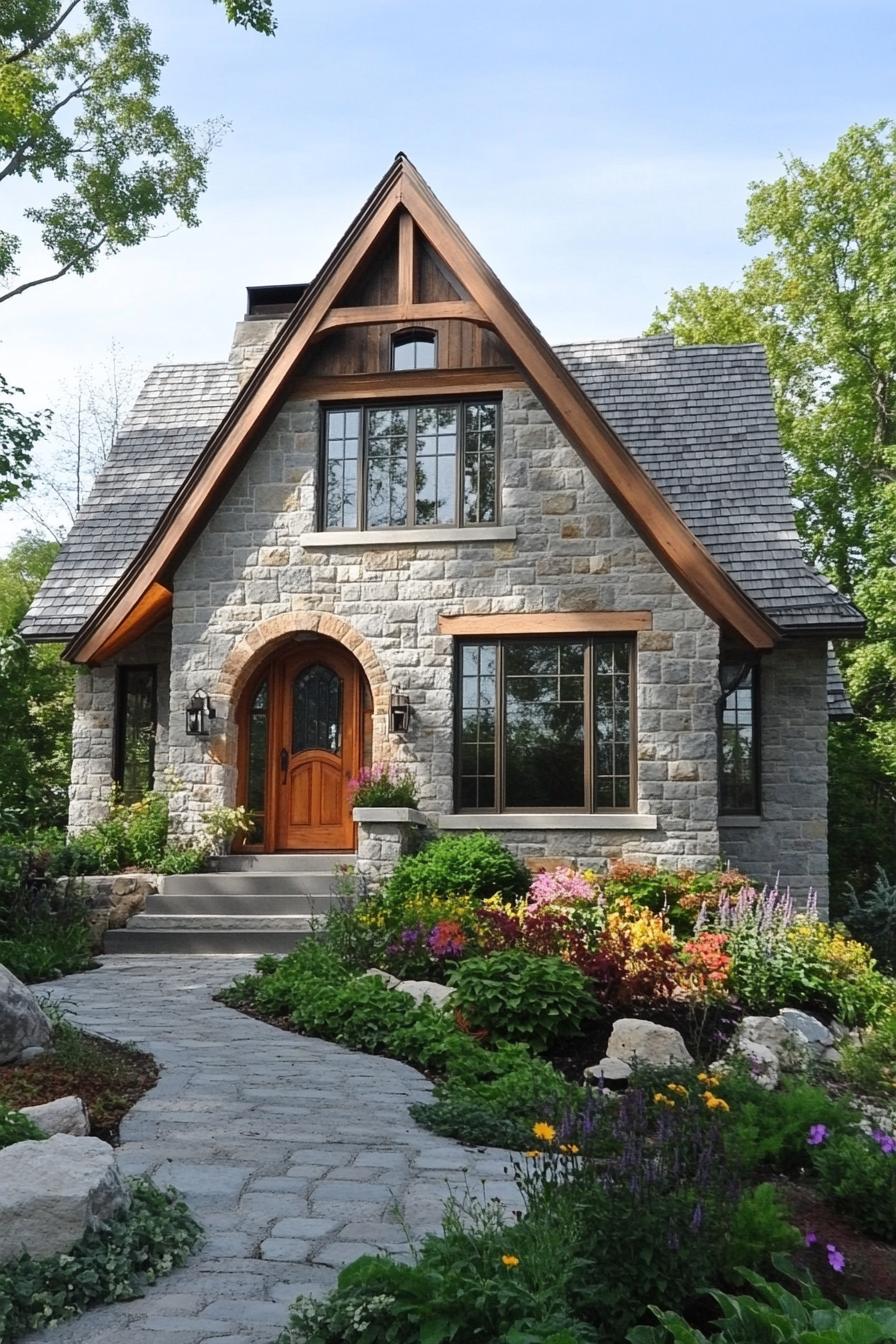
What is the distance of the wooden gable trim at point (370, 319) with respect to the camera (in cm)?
1198

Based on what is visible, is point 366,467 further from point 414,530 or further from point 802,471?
point 802,471

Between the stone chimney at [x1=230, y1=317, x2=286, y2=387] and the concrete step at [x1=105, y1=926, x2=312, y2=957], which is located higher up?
the stone chimney at [x1=230, y1=317, x2=286, y2=387]

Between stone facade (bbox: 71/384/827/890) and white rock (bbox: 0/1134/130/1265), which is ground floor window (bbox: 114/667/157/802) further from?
white rock (bbox: 0/1134/130/1265)

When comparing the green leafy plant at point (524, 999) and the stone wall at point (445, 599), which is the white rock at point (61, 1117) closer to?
the green leafy plant at point (524, 999)

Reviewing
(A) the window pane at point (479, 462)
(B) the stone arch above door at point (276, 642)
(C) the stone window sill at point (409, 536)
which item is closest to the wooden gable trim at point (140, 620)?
(B) the stone arch above door at point (276, 642)

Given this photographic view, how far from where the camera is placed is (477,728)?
12.7 m

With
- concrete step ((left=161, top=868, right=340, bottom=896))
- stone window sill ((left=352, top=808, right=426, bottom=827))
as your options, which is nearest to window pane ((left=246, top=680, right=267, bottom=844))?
concrete step ((left=161, top=868, right=340, bottom=896))

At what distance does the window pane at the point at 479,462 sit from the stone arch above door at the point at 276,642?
70.0 inches

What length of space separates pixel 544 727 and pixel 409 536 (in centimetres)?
245

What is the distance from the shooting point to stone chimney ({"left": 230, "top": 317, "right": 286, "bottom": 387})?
675 inches

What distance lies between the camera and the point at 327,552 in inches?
514

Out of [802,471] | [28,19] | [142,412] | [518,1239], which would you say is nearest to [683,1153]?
[518,1239]

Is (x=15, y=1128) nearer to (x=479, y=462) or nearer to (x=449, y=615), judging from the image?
(x=449, y=615)

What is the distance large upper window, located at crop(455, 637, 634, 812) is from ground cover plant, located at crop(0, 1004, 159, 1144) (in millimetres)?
6287
